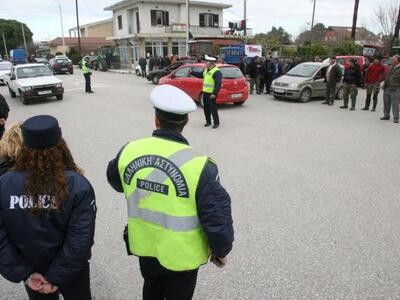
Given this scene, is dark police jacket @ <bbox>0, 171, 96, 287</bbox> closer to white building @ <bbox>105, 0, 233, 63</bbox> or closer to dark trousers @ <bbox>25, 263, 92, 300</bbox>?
dark trousers @ <bbox>25, 263, 92, 300</bbox>

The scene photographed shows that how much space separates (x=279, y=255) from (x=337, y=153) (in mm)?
4281

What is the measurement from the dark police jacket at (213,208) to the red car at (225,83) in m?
10.6

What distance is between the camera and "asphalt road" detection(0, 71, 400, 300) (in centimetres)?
323

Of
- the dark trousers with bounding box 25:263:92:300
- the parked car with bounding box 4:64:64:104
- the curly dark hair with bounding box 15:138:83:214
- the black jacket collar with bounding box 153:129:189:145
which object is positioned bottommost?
the dark trousers with bounding box 25:263:92:300

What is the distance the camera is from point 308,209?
4.71 m

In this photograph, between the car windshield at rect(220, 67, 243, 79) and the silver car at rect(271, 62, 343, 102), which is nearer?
the car windshield at rect(220, 67, 243, 79)

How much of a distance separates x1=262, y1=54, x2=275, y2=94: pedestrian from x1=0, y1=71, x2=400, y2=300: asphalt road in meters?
6.33

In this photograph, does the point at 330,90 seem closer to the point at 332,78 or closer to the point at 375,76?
the point at 332,78

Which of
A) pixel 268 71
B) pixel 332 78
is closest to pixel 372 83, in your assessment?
pixel 332 78


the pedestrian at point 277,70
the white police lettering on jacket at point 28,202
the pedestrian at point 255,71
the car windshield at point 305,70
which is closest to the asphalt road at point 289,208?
the white police lettering on jacket at point 28,202

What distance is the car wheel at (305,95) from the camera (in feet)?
46.8

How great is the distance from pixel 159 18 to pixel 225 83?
30.7 meters

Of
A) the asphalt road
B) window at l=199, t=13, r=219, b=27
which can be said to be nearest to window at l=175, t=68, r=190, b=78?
the asphalt road

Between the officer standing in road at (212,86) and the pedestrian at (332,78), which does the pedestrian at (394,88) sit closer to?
the pedestrian at (332,78)
